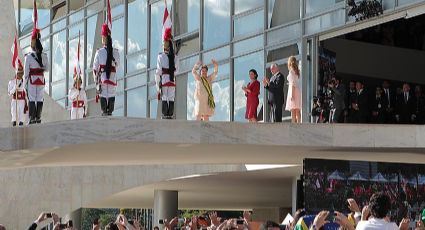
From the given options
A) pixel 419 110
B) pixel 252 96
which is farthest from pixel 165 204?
pixel 252 96

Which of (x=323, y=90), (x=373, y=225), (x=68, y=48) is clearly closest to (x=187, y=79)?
(x=323, y=90)

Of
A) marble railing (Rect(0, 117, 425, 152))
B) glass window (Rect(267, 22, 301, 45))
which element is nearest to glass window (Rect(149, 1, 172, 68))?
glass window (Rect(267, 22, 301, 45))

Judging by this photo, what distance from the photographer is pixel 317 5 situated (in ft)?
88.1

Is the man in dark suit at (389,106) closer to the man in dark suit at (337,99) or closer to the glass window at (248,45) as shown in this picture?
the man in dark suit at (337,99)

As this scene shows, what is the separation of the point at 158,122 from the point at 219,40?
1059cm

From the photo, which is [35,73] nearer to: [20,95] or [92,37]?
[20,95]

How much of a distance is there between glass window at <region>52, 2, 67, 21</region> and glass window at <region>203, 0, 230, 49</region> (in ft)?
34.7

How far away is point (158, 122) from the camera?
20203 millimetres

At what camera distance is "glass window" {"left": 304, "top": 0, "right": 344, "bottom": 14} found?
26406 mm

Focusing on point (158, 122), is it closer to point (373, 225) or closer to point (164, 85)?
point (164, 85)

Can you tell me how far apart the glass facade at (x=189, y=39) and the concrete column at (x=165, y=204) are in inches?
101

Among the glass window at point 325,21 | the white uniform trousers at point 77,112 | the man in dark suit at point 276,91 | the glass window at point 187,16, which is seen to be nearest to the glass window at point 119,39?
the glass window at point 187,16

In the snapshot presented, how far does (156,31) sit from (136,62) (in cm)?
152

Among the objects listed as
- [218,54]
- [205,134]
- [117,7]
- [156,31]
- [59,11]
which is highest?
[59,11]
